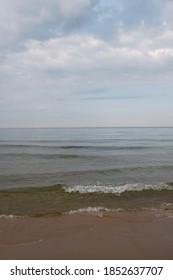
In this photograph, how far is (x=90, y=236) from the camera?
5172 mm

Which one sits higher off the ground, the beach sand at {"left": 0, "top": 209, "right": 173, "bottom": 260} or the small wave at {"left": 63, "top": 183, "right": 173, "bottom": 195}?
the beach sand at {"left": 0, "top": 209, "right": 173, "bottom": 260}

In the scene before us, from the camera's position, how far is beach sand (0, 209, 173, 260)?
14.5 ft

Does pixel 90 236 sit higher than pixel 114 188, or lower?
higher

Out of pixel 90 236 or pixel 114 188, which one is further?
pixel 114 188

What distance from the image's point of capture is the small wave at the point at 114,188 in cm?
973

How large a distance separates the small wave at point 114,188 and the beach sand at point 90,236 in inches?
112

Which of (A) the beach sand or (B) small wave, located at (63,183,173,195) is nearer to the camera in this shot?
(A) the beach sand

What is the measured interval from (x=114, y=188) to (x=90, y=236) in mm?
4924

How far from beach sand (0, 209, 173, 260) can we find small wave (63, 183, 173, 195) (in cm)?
285
